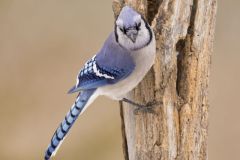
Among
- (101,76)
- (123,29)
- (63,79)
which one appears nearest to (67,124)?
(101,76)

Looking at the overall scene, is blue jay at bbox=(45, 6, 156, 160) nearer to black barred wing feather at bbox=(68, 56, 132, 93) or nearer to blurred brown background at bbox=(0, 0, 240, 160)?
black barred wing feather at bbox=(68, 56, 132, 93)

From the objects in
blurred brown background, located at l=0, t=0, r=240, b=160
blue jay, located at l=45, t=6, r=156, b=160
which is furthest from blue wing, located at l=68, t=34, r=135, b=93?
blurred brown background, located at l=0, t=0, r=240, b=160

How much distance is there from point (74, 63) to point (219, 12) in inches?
26.0

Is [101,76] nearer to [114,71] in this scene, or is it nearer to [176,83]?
[114,71]

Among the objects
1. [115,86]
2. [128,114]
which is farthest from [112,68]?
Result: [128,114]

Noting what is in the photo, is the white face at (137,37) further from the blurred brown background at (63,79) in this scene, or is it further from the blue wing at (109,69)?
the blurred brown background at (63,79)

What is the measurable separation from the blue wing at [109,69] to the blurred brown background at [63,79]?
38.5 inches

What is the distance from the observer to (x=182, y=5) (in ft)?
6.08

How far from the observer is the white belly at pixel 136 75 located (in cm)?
183

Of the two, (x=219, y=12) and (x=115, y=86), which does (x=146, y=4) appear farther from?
(x=219, y=12)

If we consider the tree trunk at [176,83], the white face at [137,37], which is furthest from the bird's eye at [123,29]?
the tree trunk at [176,83]

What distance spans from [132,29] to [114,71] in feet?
0.52

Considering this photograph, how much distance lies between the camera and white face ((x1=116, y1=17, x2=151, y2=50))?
178cm

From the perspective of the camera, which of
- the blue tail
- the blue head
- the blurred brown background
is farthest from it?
the blurred brown background
